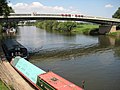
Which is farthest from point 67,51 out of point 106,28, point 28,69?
point 106,28

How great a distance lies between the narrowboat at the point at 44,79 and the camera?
62.2 feet

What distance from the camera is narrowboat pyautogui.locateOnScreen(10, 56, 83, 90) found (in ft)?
62.2

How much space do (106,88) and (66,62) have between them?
15742 millimetres

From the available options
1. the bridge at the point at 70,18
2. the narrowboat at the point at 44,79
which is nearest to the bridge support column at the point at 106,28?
the bridge at the point at 70,18

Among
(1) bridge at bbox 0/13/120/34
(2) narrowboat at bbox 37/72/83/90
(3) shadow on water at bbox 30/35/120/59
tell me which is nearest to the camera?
(2) narrowboat at bbox 37/72/83/90

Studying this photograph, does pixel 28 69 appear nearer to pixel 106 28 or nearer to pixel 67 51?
pixel 67 51

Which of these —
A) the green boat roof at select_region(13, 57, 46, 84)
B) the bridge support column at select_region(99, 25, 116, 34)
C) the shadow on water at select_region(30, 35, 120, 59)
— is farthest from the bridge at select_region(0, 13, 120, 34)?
the green boat roof at select_region(13, 57, 46, 84)

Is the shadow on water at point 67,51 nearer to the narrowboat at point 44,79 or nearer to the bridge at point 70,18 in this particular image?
the narrowboat at point 44,79

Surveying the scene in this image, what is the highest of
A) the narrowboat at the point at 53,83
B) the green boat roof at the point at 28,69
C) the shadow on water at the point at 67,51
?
the narrowboat at the point at 53,83

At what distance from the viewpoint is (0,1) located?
41.5m

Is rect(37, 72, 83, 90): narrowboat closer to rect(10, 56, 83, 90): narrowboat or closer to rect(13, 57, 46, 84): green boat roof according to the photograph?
rect(10, 56, 83, 90): narrowboat

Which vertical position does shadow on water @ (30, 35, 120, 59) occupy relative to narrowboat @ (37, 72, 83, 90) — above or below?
below

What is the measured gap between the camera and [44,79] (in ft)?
68.9

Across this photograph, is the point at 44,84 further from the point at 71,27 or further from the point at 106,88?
the point at 71,27
